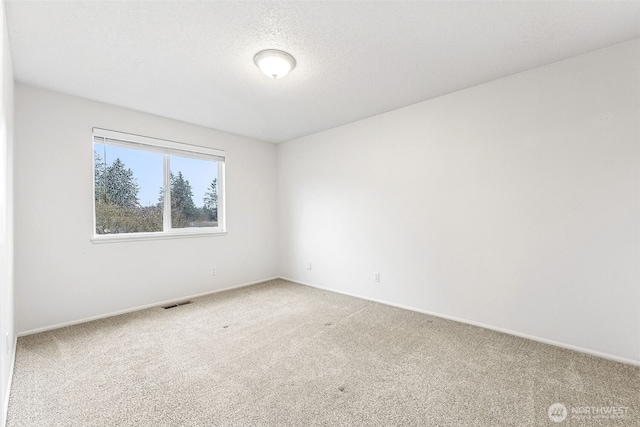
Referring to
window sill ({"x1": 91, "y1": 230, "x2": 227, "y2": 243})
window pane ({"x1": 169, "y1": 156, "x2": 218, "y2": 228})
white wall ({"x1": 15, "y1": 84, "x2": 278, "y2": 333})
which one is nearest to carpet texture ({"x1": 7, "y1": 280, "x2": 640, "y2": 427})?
white wall ({"x1": 15, "y1": 84, "x2": 278, "y2": 333})

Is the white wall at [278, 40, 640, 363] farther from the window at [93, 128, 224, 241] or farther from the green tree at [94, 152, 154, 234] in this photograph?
the green tree at [94, 152, 154, 234]

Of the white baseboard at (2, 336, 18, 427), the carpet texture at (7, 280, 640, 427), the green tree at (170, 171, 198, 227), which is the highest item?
the green tree at (170, 171, 198, 227)

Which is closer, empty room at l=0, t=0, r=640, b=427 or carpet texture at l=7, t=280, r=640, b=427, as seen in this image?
carpet texture at l=7, t=280, r=640, b=427

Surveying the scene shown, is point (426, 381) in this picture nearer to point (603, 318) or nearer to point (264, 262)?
point (603, 318)

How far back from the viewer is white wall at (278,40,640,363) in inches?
87.7

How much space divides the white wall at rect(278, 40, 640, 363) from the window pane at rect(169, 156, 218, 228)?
197cm

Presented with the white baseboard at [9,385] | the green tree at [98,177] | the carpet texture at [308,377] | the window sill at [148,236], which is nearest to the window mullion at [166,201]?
the window sill at [148,236]

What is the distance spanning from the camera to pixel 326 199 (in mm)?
4375

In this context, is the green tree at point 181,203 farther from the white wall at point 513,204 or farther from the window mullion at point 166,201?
the white wall at point 513,204

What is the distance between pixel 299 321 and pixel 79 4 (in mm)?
3076

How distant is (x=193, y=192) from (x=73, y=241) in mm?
1498

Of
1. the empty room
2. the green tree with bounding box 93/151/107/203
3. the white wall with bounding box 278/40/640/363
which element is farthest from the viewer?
the green tree with bounding box 93/151/107/203

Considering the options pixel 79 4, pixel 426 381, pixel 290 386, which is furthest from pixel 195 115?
pixel 426 381

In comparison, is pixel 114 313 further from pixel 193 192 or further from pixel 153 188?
pixel 193 192
